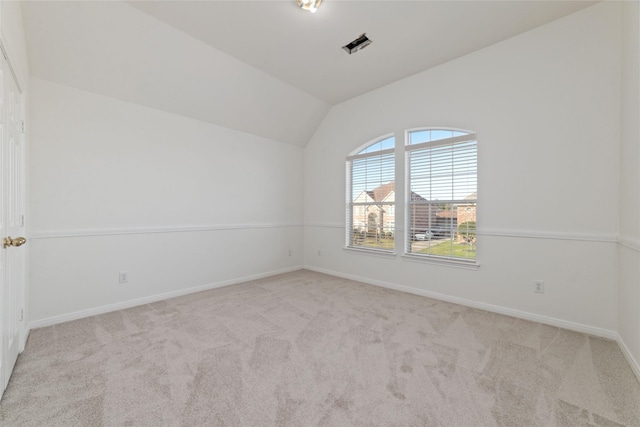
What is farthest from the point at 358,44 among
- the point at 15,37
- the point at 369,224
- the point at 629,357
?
the point at 629,357

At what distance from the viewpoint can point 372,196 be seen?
4430 millimetres

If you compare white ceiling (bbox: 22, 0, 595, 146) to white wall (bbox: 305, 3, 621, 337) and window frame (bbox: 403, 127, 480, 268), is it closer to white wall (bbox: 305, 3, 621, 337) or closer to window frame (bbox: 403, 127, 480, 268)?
white wall (bbox: 305, 3, 621, 337)

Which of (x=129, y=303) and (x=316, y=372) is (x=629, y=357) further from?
(x=129, y=303)

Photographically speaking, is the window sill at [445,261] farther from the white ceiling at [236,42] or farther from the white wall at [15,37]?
the white wall at [15,37]

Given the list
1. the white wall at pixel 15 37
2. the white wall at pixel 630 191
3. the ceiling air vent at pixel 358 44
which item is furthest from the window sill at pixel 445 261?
the white wall at pixel 15 37

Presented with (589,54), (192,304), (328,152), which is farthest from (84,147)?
(589,54)

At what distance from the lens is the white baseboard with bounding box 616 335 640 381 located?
6.32ft

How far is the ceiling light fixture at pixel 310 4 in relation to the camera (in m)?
2.41

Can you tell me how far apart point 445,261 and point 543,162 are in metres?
1.50

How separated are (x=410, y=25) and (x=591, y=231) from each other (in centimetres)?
267

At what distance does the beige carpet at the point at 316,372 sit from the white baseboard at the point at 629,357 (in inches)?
1.8

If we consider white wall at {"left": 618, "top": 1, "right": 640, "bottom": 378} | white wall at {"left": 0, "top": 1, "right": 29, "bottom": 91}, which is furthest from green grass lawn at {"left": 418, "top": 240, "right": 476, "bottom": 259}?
white wall at {"left": 0, "top": 1, "right": 29, "bottom": 91}

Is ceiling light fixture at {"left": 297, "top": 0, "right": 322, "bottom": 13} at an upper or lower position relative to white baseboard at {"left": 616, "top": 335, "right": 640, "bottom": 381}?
upper

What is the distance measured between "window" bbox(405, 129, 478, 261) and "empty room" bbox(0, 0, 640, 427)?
0.08 feet
